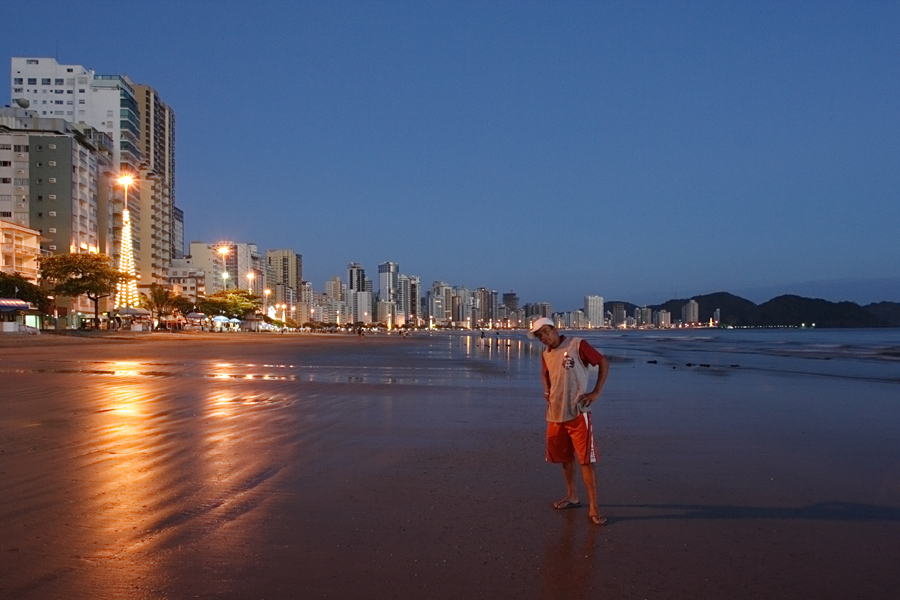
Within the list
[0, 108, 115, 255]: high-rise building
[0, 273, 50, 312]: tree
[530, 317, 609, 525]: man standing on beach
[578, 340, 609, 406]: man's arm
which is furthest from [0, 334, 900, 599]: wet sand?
[0, 108, 115, 255]: high-rise building

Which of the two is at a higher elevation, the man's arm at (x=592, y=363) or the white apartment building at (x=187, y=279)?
the white apartment building at (x=187, y=279)

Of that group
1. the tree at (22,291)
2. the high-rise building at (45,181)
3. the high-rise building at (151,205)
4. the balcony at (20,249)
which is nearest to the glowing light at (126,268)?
the high-rise building at (45,181)

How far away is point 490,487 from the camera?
679 centimetres

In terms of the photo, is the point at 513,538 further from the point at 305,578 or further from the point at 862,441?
the point at 862,441

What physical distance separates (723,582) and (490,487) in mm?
2743

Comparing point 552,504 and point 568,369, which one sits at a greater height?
point 568,369

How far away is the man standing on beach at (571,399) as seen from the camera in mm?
5629

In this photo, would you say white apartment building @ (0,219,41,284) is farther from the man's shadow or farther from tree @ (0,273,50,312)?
the man's shadow

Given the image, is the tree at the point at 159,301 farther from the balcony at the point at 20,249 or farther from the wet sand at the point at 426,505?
the wet sand at the point at 426,505

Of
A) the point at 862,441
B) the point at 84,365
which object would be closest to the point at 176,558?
the point at 862,441

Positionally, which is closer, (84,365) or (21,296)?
(84,365)

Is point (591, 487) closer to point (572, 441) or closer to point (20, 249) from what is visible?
point (572, 441)

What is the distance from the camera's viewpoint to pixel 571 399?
18.5 feet

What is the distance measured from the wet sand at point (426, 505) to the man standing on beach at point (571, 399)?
0.46 meters
